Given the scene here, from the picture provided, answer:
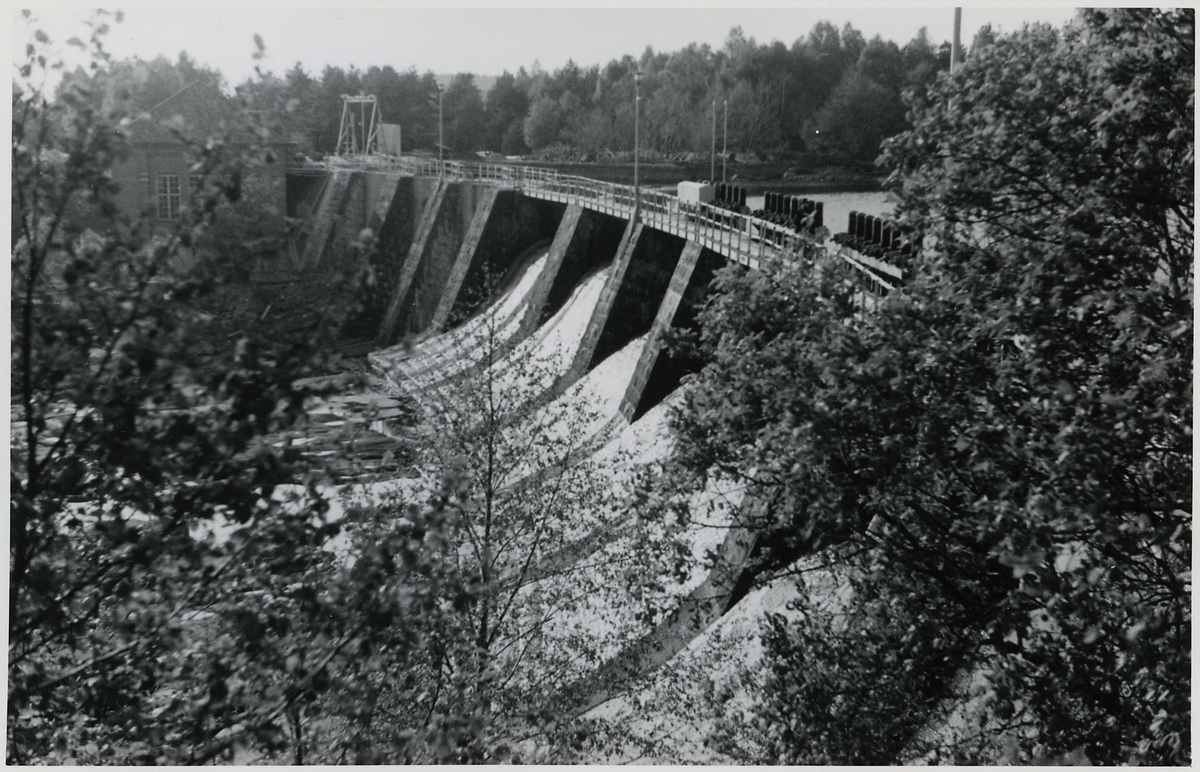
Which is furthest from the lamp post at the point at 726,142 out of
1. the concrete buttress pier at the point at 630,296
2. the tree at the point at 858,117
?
the concrete buttress pier at the point at 630,296

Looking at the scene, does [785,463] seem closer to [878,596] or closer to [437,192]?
[878,596]

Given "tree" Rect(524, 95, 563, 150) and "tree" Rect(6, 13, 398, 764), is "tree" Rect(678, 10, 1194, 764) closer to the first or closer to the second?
"tree" Rect(6, 13, 398, 764)

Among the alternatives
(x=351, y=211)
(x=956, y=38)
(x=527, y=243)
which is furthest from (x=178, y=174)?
(x=351, y=211)

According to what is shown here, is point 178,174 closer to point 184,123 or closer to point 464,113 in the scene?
point 184,123

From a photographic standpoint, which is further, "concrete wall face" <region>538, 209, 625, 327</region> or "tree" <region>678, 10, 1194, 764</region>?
"concrete wall face" <region>538, 209, 625, 327</region>

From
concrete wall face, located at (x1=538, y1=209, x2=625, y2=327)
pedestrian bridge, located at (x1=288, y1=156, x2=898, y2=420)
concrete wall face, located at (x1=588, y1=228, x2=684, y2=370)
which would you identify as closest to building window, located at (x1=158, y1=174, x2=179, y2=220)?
pedestrian bridge, located at (x1=288, y1=156, x2=898, y2=420)
